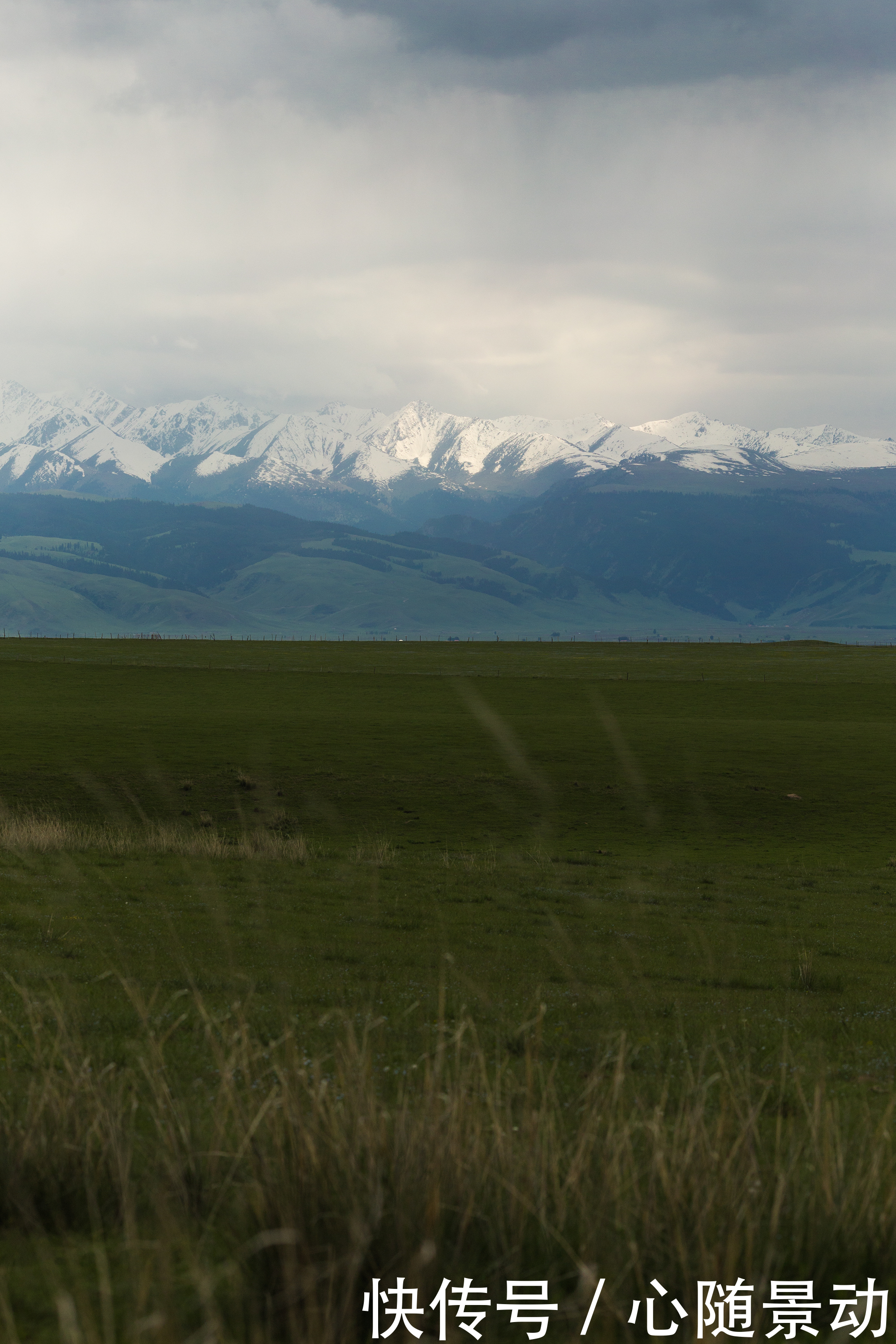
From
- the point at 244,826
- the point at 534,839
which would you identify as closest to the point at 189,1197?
the point at 244,826

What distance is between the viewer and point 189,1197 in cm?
578

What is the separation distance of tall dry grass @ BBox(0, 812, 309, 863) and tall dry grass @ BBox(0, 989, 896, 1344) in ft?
59.4

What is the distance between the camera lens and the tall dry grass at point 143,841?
950 inches

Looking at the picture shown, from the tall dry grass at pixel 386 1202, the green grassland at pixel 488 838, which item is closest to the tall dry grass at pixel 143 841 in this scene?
the green grassland at pixel 488 838

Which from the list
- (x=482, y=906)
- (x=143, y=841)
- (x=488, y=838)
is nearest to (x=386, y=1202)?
(x=482, y=906)

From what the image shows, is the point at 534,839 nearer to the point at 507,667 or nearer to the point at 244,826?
the point at 244,826

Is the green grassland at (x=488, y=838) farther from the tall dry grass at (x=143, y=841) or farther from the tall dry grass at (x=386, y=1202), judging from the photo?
the tall dry grass at (x=386, y=1202)

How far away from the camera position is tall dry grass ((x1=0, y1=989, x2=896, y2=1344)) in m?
4.78

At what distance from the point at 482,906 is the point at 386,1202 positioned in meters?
14.1

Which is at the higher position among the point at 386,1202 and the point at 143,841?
the point at 386,1202

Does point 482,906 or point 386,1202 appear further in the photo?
point 482,906

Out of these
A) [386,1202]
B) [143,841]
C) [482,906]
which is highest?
[386,1202]

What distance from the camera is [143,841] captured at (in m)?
26.2

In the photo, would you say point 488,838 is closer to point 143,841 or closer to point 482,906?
point 143,841
